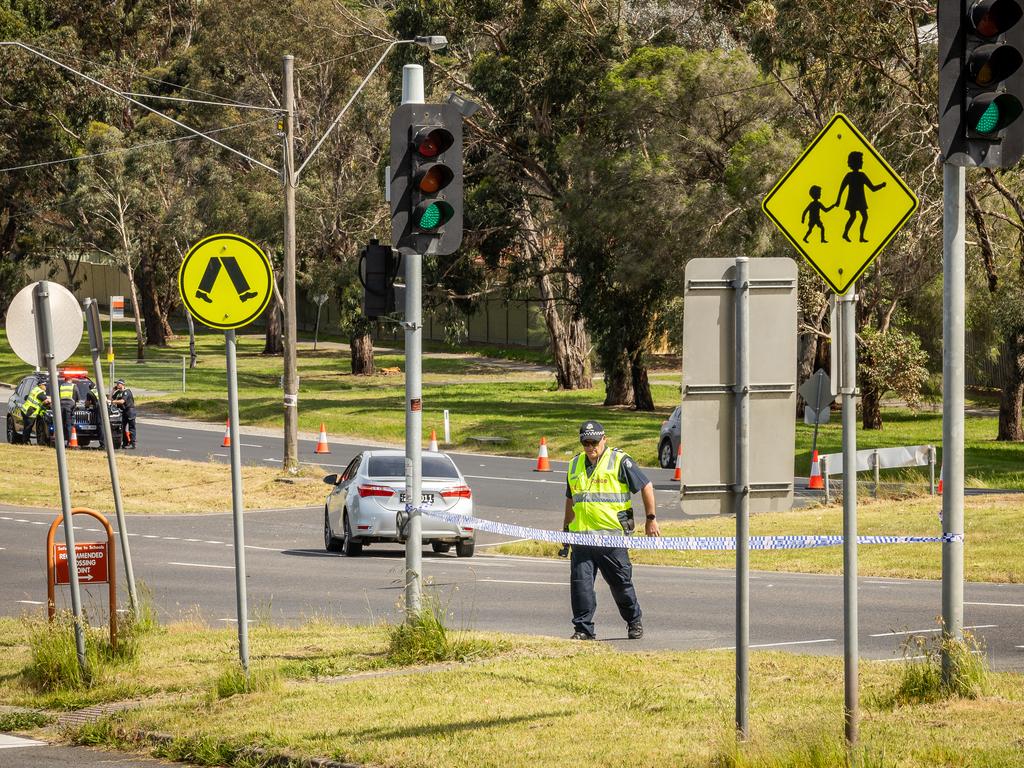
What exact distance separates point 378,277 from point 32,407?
27.5 m

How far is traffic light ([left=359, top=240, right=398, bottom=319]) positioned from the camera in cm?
1133

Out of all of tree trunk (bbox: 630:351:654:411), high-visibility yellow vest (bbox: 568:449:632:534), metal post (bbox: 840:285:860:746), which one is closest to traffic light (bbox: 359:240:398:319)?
high-visibility yellow vest (bbox: 568:449:632:534)

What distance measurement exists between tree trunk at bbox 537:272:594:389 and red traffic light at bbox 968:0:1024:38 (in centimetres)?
4291

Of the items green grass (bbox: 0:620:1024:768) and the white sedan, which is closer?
green grass (bbox: 0:620:1024:768)

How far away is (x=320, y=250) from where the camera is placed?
58.0 meters

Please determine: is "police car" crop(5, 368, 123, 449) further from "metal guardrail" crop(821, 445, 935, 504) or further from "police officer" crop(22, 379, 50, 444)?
"metal guardrail" crop(821, 445, 935, 504)

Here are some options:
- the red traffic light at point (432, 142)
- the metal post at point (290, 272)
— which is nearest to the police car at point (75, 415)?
the metal post at point (290, 272)

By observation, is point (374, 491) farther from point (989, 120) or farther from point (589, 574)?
point (989, 120)

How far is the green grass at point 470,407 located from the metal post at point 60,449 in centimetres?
2293

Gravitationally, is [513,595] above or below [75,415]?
below

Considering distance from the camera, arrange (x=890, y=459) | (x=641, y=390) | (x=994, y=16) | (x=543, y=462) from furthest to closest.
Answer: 1. (x=641, y=390)
2. (x=543, y=462)
3. (x=890, y=459)
4. (x=994, y=16)

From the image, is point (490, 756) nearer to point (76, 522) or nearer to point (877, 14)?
point (76, 522)

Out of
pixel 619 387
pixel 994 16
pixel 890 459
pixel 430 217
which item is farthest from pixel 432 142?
pixel 619 387

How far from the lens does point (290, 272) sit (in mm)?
28891
